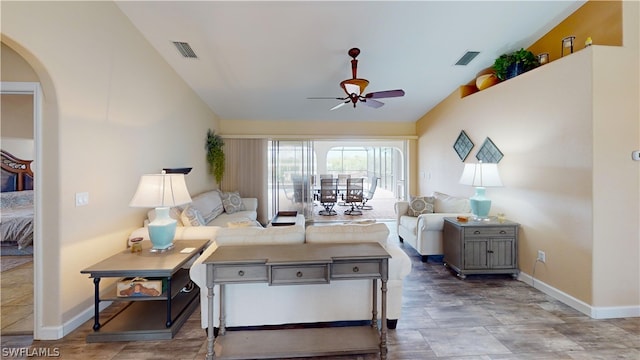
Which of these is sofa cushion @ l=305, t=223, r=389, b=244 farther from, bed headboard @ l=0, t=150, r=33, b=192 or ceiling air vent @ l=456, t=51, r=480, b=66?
bed headboard @ l=0, t=150, r=33, b=192

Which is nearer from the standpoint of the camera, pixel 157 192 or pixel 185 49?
pixel 157 192

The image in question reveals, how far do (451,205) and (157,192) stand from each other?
418 cm

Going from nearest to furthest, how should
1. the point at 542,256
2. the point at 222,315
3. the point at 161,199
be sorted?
the point at 222,315
the point at 161,199
the point at 542,256

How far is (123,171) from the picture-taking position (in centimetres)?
316

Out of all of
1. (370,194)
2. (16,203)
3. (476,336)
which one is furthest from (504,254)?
(16,203)

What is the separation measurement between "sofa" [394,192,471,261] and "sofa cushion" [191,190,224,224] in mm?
3319

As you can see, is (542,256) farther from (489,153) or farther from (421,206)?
(421,206)

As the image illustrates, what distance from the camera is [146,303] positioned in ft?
9.25

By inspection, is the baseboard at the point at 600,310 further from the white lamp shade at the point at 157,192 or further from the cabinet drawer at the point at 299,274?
the white lamp shade at the point at 157,192

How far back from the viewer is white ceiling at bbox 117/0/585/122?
3088 millimetres

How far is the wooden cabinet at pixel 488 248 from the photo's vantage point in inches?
139

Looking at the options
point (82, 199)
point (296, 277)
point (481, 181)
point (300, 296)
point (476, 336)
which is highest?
point (481, 181)

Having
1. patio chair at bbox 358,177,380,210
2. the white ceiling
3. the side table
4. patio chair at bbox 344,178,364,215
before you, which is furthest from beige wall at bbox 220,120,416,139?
the side table

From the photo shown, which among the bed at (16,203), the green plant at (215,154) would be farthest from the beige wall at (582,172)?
the bed at (16,203)
